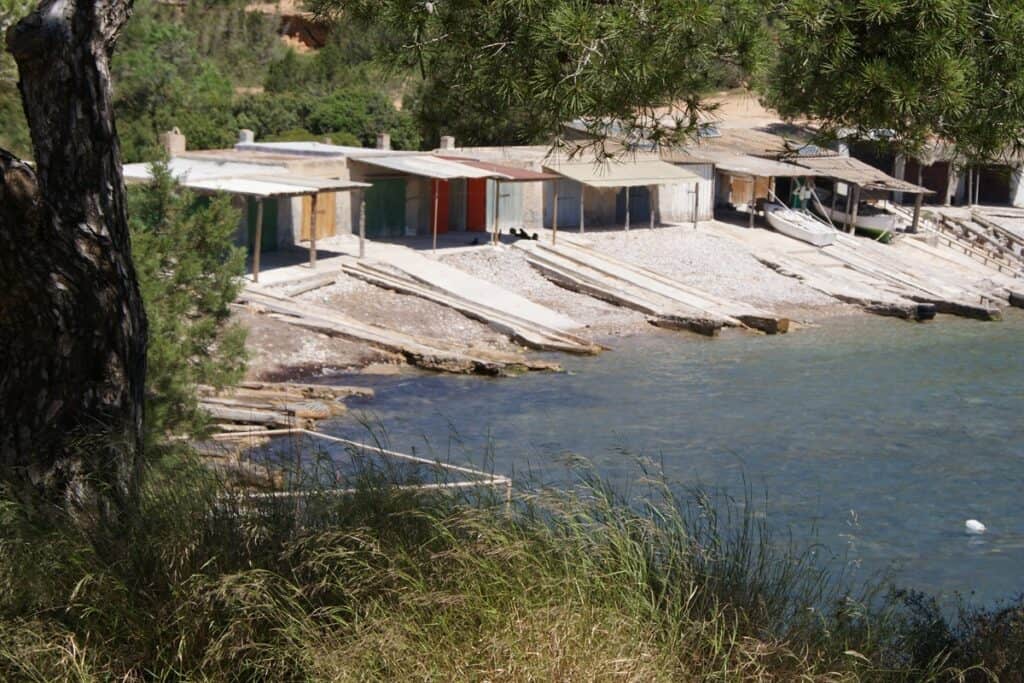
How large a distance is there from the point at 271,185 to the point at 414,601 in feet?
92.3

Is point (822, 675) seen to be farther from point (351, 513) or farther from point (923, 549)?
point (923, 549)

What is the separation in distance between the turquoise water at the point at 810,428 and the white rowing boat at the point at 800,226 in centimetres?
1003

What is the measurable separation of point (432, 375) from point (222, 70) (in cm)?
3765

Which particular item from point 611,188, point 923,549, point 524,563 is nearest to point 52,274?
point 524,563

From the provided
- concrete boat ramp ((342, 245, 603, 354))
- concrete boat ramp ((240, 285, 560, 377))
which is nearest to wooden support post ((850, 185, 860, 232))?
concrete boat ramp ((342, 245, 603, 354))

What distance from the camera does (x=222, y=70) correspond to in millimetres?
61094

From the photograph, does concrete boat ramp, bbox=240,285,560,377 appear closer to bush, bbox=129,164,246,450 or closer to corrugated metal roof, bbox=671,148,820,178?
bush, bbox=129,164,246,450

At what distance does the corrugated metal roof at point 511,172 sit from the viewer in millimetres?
38500

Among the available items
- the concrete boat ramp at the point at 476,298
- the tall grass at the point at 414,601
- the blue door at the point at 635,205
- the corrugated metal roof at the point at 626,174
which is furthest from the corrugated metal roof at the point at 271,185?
the tall grass at the point at 414,601

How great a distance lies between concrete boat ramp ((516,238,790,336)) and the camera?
115 ft

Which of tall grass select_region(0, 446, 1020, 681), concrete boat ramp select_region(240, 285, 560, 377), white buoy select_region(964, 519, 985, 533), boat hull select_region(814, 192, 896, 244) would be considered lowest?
white buoy select_region(964, 519, 985, 533)

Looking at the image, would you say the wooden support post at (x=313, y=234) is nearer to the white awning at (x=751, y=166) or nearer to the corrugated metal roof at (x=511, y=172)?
the corrugated metal roof at (x=511, y=172)

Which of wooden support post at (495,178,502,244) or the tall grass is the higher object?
the tall grass

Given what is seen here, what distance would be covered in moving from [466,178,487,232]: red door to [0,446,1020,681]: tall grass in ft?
116
